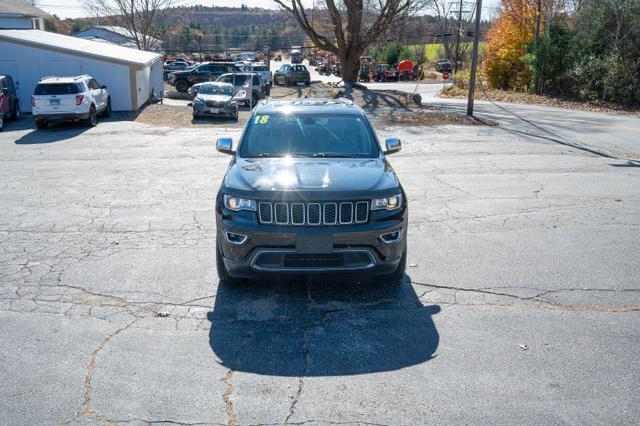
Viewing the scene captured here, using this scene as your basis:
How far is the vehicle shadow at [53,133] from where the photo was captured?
55.6 feet

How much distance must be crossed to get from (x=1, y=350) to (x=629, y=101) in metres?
28.9

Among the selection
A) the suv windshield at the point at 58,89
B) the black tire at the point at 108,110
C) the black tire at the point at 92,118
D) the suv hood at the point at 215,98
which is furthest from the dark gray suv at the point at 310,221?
the black tire at the point at 108,110

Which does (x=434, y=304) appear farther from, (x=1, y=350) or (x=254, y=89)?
Answer: (x=254, y=89)

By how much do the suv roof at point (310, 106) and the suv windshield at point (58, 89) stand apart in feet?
44.5

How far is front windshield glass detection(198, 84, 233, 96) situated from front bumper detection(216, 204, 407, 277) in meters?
18.4

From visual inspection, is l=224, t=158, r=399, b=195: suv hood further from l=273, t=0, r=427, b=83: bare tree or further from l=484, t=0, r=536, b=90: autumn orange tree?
l=484, t=0, r=536, b=90: autumn orange tree

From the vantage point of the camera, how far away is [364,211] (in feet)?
17.8

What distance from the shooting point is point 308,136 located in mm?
6738

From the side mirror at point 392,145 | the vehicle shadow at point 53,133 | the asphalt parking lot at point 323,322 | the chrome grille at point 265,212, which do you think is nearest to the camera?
the asphalt parking lot at point 323,322

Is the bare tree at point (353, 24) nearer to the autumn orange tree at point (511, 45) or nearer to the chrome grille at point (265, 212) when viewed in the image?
the autumn orange tree at point (511, 45)

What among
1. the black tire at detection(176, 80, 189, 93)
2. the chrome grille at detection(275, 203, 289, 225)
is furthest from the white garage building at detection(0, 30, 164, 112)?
the chrome grille at detection(275, 203, 289, 225)

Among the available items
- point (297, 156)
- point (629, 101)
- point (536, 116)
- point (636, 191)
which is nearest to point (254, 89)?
point (536, 116)

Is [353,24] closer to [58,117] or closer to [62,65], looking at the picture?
Result: [62,65]

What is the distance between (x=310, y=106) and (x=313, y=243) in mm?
2554
